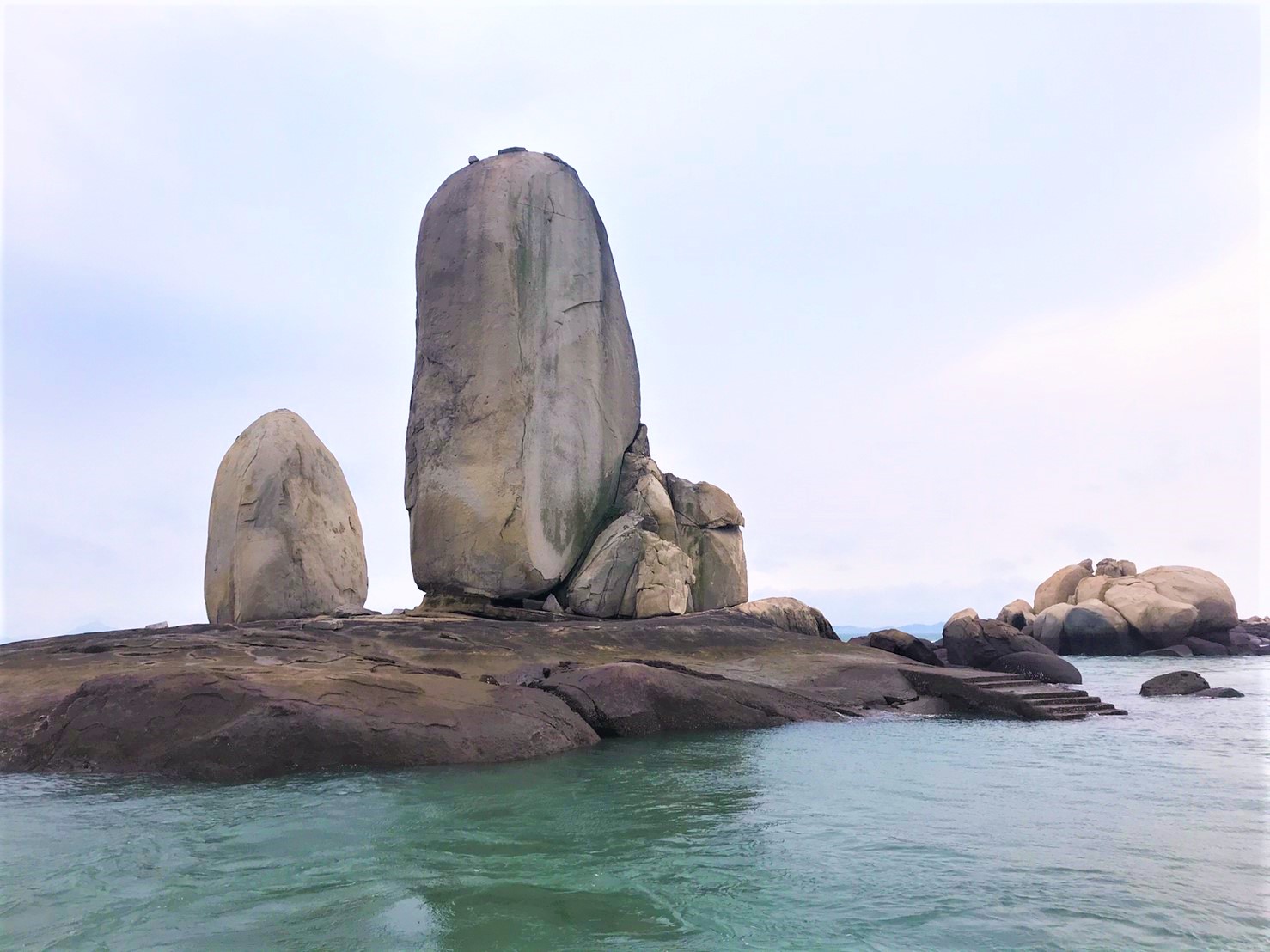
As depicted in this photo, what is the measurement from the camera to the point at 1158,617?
Result: 34.0m

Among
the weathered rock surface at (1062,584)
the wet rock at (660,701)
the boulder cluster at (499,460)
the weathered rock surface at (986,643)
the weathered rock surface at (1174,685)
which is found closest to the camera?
the wet rock at (660,701)

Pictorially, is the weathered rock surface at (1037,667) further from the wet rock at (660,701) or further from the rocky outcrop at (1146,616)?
the rocky outcrop at (1146,616)

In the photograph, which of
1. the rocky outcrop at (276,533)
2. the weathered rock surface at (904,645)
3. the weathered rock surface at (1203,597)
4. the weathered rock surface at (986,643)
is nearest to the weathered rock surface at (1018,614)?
the weathered rock surface at (1203,597)

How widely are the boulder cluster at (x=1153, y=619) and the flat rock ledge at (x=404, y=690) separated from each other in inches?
869

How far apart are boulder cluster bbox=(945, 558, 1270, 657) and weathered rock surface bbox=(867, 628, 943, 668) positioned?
16.9 m

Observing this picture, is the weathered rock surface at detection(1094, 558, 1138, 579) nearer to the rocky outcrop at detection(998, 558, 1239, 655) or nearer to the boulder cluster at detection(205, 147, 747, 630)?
the rocky outcrop at detection(998, 558, 1239, 655)

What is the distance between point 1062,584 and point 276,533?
3804 centimetres

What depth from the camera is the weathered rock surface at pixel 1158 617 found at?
3406 centimetres

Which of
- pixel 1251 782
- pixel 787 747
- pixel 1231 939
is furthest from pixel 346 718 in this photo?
pixel 1251 782

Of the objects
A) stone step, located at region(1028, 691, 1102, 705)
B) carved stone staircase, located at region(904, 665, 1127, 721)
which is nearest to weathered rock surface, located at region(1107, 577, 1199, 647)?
carved stone staircase, located at region(904, 665, 1127, 721)

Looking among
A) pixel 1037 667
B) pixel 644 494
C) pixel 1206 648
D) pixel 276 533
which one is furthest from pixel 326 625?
pixel 1206 648

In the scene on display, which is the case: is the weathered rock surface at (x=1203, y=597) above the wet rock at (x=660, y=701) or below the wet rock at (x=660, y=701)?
above

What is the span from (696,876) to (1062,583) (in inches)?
1647

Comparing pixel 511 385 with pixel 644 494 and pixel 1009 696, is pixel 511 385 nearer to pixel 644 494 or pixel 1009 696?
pixel 644 494
